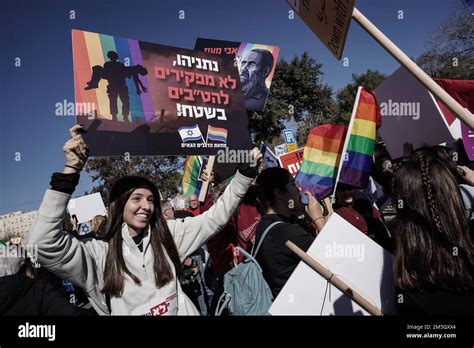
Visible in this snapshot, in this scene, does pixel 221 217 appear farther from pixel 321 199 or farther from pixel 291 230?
pixel 321 199

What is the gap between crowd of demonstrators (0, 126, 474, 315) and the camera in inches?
68.1

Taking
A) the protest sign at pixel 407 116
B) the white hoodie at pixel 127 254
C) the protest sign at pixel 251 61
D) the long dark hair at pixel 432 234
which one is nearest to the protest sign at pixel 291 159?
the protest sign at pixel 251 61

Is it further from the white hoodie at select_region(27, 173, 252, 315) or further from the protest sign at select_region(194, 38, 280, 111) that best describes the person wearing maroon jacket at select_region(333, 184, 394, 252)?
the protest sign at select_region(194, 38, 280, 111)

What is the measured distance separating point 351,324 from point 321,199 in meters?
1.22

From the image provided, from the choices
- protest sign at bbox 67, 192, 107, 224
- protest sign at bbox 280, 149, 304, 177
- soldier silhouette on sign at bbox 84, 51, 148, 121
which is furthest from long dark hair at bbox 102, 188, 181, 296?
protest sign at bbox 67, 192, 107, 224

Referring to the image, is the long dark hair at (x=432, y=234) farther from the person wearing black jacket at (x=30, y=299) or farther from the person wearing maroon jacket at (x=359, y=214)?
the person wearing black jacket at (x=30, y=299)

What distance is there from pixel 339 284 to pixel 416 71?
1.06 m

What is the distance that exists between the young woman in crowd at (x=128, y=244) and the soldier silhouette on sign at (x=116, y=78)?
87 cm

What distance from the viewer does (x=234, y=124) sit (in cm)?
325

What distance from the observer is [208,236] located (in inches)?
98.7

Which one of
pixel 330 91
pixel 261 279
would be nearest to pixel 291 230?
pixel 261 279

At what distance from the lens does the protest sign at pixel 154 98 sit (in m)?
2.95

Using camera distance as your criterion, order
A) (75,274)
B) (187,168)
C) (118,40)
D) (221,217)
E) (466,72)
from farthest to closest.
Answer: (466,72), (187,168), (118,40), (221,217), (75,274)

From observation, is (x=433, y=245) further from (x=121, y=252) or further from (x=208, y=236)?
(x=121, y=252)
